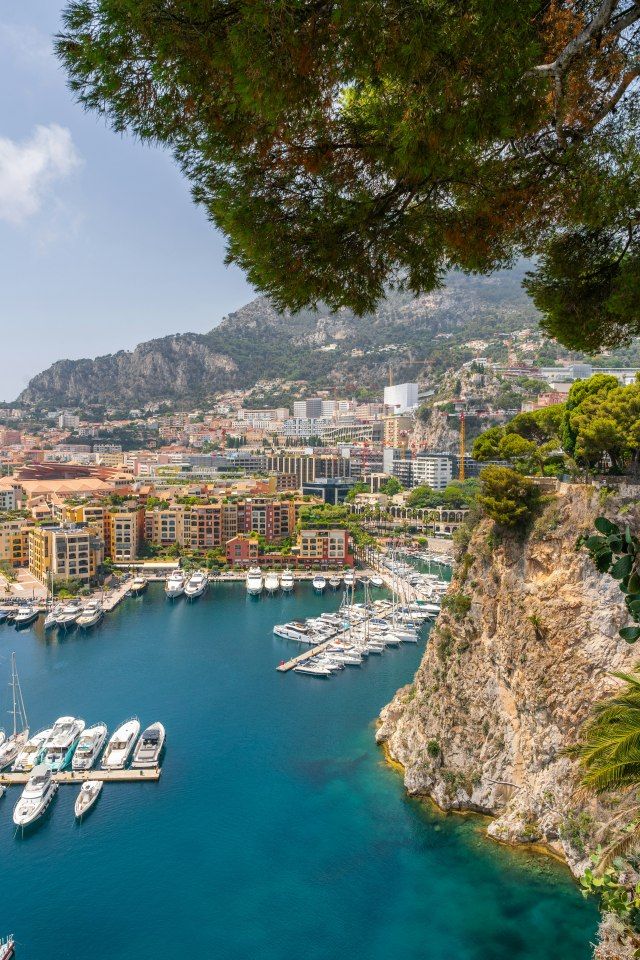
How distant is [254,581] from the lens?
21.7 m

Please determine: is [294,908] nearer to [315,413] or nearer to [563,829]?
[563,829]

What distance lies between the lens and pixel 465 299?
98312 mm

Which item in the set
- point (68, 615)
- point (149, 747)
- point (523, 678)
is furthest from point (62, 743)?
point (68, 615)

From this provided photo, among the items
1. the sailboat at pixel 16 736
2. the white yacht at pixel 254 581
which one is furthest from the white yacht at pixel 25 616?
the white yacht at pixel 254 581

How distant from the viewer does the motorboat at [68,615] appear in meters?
17.6

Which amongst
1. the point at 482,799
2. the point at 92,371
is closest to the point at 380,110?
the point at 482,799

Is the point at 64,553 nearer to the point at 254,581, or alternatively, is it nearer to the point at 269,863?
the point at 254,581

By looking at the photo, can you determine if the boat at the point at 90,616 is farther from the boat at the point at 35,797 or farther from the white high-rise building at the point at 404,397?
the white high-rise building at the point at 404,397

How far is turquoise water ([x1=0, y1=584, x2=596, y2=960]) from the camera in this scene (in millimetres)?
6754

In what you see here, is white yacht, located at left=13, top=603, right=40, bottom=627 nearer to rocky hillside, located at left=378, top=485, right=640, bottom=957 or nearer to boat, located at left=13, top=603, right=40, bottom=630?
boat, located at left=13, top=603, right=40, bottom=630

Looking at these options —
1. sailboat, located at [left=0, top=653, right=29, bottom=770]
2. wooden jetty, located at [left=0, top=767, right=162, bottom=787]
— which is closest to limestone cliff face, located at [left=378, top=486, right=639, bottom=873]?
wooden jetty, located at [left=0, top=767, right=162, bottom=787]

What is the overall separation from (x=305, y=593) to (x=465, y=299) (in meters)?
85.5

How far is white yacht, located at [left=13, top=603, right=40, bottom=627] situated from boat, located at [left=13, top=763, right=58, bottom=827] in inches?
350

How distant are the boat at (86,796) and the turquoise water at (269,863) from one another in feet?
0.52
